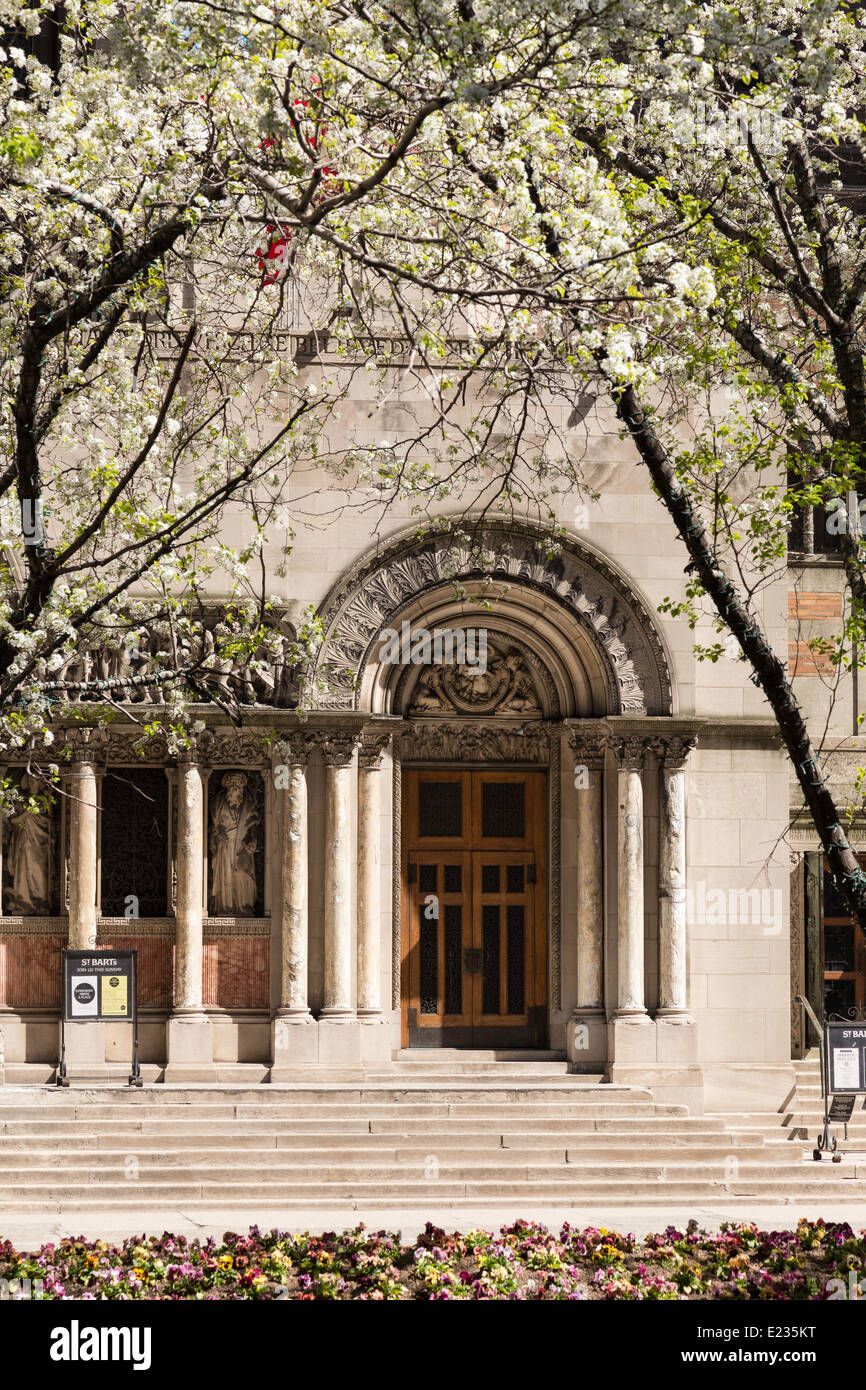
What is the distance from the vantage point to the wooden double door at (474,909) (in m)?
20.9

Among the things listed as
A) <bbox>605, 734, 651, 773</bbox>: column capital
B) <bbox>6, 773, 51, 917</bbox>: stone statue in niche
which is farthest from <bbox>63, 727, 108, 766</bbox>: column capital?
<bbox>605, 734, 651, 773</bbox>: column capital

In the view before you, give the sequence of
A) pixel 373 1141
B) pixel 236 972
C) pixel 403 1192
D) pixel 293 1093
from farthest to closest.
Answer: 1. pixel 236 972
2. pixel 293 1093
3. pixel 373 1141
4. pixel 403 1192

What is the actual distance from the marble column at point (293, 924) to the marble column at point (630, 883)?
363 centimetres

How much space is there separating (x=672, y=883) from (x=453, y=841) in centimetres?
283

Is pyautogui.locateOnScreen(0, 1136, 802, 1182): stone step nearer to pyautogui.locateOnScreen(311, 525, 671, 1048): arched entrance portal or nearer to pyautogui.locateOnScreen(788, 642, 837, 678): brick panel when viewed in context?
pyautogui.locateOnScreen(311, 525, 671, 1048): arched entrance portal

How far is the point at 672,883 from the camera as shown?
20.0m

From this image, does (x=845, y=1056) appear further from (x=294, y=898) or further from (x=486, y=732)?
(x=294, y=898)

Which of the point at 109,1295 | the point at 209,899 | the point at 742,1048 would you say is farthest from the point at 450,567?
the point at 109,1295

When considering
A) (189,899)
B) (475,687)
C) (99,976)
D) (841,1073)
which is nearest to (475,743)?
(475,687)

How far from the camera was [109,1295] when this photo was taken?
9.93 metres

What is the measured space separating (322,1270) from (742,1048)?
1045cm

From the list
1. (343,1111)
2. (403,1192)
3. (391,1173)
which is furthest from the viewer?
(343,1111)

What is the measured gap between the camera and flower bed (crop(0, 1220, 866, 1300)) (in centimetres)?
1023

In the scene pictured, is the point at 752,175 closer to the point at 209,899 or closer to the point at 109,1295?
the point at 109,1295
